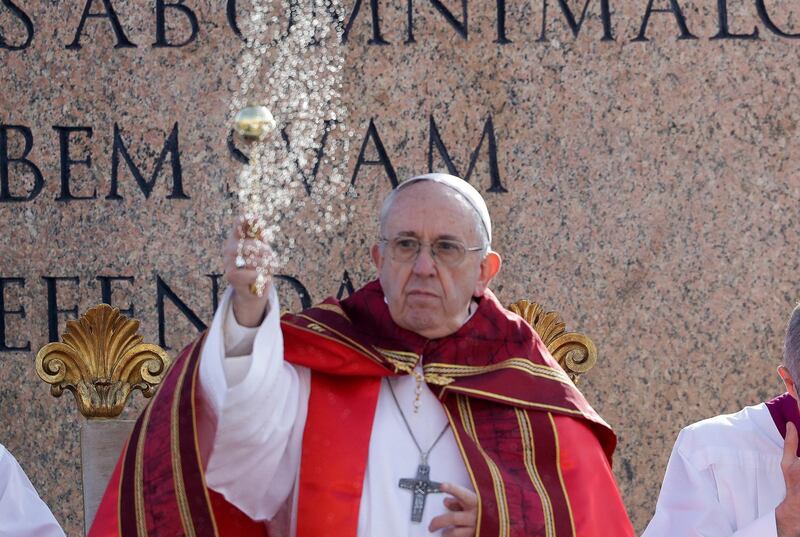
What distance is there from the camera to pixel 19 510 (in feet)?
16.5

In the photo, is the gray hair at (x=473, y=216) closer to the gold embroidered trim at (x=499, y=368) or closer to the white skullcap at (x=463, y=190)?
the white skullcap at (x=463, y=190)

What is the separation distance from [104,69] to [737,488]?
8.83 feet

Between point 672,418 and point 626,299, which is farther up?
point 626,299

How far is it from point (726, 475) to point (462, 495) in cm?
80

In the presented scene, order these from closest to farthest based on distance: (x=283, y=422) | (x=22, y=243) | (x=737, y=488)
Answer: (x=283, y=422)
(x=737, y=488)
(x=22, y=243)

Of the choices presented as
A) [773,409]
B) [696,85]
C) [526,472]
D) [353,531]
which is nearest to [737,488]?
[773,409]

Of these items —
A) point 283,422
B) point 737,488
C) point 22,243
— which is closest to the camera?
point 283,422

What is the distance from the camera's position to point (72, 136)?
6.33m

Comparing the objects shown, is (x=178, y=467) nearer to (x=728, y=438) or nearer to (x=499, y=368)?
(x=499, y=368)

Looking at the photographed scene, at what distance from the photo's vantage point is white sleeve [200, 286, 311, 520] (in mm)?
4379

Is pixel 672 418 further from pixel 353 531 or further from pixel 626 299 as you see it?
pixel 353 531

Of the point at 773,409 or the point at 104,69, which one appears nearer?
the point at 773,409

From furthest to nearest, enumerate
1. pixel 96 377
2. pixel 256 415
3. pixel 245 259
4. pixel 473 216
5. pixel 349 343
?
pixel 96 377 < pixel 473 216 < pixel 349 343 < pixel 256 415 < pixel 245 259

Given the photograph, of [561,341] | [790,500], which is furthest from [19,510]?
[790,500]
